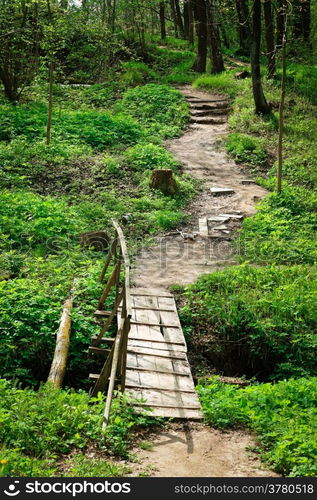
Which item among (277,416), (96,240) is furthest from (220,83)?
(277,416)

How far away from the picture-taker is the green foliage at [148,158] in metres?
16.9

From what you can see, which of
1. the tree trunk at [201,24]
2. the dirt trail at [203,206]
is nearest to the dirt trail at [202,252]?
the dirt trail at [203,206]

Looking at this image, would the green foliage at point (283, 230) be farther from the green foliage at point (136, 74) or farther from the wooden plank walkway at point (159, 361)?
the green foliage at point (136, 74)

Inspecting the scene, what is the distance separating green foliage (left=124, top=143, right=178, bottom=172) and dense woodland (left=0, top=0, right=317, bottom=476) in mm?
55

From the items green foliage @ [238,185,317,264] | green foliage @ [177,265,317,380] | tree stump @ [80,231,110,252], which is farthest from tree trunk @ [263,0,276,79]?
green foliage @ [177,265,317,380]

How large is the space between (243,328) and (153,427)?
340 cm

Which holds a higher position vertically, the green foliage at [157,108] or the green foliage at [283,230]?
the green foliage at [157,108]

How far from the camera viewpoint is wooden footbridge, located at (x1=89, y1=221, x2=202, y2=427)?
720 cm

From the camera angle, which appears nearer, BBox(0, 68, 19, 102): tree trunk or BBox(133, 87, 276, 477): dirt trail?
BBox(133, 87, 276, 477): dirt trail

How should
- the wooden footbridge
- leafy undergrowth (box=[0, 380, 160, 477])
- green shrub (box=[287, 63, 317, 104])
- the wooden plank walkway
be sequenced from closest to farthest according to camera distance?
leafy undergrowth (box=[0, 380, 160, 477]) → the wooden footbridge → the wooden plank walkway → green shrub (box=[287, 63, 317, 104])

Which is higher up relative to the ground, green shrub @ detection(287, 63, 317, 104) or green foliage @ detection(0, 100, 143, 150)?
green shrub @ detection(287, 63, 317, 104)

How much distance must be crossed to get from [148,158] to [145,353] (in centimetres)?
968

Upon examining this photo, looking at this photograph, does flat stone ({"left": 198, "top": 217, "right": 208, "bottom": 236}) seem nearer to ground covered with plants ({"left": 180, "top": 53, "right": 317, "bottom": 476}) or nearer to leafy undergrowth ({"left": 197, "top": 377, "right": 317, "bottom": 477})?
ground covered with plants ({"left": 180, "top": 53, "right": 317, "bottom": 476})

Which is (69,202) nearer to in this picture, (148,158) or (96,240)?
(96,240)
